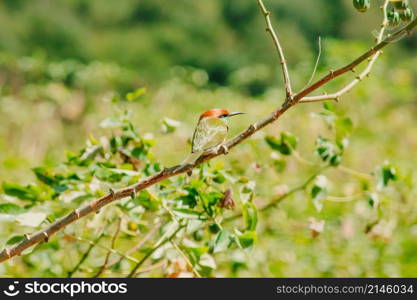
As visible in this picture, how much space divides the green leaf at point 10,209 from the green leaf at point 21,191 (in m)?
0.11

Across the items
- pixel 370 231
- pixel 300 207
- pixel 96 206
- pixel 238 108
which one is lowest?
pixel 96 206

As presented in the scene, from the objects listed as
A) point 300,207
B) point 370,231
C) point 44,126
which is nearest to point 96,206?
point 370,231

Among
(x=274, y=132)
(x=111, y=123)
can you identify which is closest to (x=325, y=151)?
(x=111, y=123)

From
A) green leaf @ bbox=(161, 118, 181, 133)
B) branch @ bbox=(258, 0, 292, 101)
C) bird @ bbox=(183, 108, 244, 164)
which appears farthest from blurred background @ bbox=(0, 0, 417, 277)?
bird @ bbox=(183, 108, 244, 164)

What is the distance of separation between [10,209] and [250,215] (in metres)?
0.35

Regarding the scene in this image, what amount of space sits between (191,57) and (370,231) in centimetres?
1758

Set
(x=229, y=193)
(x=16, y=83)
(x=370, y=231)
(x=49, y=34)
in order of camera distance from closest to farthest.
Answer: (x=229, y=193), (x=370, y=231), (x=16, y=83), (x=49, y=34)

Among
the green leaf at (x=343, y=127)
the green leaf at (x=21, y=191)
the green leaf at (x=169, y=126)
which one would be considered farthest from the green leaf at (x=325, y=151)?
the green leaf at (x=21, y=191)

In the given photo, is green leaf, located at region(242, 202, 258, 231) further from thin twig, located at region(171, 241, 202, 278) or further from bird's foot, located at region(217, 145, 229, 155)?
bird's foot, located at region(217, 145, 229, 155)

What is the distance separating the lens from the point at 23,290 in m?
1.19

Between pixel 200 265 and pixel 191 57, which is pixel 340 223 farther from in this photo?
pixel 191 57

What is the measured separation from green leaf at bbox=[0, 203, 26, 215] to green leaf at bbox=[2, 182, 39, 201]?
107 mm

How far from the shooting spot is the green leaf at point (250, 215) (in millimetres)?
1067

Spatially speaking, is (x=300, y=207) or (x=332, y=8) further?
(x=332, y=8)
